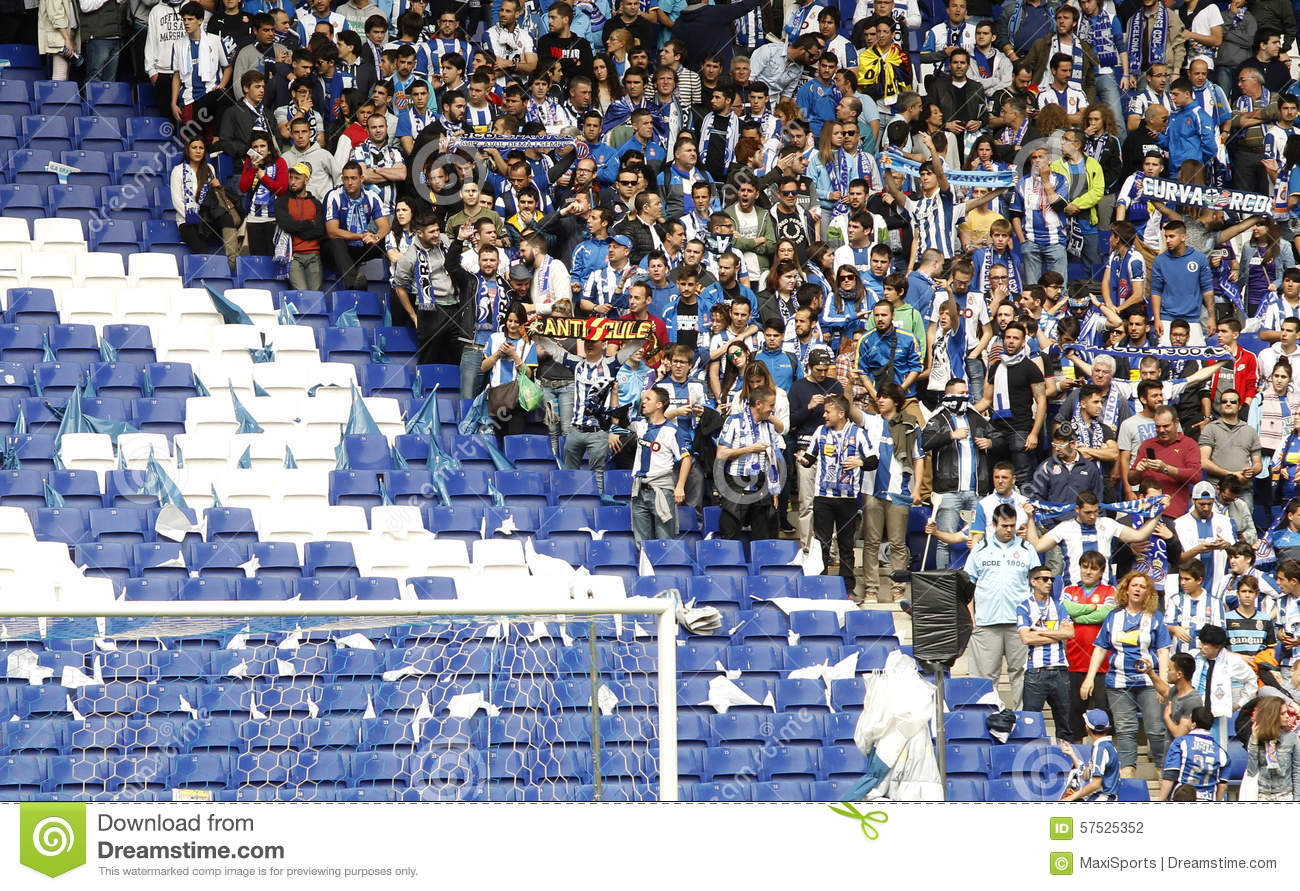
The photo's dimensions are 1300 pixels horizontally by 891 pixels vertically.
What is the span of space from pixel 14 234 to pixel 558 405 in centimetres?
474

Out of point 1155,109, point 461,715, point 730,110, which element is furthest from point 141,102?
point 1155,109

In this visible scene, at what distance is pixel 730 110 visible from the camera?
54.1ft

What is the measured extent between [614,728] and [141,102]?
841 cm

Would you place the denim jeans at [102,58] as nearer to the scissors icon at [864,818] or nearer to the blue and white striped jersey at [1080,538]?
the blue and white striped jersey at [1080,538]

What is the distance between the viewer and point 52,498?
43.1 feet

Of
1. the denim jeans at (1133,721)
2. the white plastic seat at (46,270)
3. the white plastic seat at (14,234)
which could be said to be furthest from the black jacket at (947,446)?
the white plastic seat at (14,234)

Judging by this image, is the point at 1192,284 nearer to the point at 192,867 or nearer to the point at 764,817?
the point at 764,817

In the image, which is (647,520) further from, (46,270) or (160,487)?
(46,270)

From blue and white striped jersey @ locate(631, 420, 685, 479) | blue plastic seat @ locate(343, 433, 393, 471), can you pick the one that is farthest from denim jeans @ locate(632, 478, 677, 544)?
blue plastic seat @ locate(343, 433, 393, 471)

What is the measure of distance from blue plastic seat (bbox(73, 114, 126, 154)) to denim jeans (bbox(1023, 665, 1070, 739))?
8.93 meters

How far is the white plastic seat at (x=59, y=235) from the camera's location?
1540cm

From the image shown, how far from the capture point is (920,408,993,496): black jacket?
13617mm

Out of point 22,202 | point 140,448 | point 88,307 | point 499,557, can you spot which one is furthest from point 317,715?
point 22,202

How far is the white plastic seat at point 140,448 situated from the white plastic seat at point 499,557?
7.75 ft
